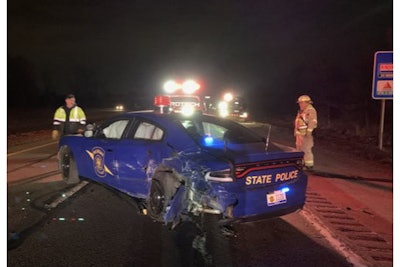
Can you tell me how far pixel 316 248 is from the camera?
445 cm

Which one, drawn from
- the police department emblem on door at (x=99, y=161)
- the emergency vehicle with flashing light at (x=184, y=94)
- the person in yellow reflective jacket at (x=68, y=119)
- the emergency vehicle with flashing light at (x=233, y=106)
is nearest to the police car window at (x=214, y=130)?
the police department emblem on door at (x=99, y=161)

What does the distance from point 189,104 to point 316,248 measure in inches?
432

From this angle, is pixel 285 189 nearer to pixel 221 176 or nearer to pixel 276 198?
pixel 276 198

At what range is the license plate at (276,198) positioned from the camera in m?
4.61

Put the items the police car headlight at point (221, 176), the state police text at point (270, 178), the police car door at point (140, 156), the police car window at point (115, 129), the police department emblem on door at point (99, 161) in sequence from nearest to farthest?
the police car headlight at point (221, 176), the state police text at point (270, 178), the police car door at point (140, 156), the police department emblem on door at point (99, 161), the police car window at point (115, 129)

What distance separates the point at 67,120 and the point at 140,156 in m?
4.44

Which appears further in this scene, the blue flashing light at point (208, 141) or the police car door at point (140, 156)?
the police car door at point (140, 156)

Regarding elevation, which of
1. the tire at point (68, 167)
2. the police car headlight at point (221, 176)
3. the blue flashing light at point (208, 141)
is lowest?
the tire at point (68, 167)

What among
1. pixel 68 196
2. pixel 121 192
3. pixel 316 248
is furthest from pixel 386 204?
pixel 68 196

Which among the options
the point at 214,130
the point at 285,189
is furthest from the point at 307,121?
the point at 285,189

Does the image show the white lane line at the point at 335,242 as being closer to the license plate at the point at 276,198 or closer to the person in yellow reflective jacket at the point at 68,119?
the license plate at the point at 276,198

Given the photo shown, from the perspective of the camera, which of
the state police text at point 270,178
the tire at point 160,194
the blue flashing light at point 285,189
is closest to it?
the state police text at point 270,178

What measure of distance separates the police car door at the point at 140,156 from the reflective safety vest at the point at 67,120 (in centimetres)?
Result: 384

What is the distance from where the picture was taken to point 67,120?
30.1ft
